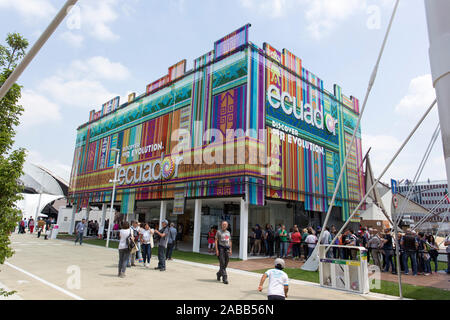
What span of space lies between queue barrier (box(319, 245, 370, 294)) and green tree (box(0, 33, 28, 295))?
8.73m

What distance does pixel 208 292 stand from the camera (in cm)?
835

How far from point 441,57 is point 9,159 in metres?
7.60

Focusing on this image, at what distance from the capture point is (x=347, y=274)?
9.35 m

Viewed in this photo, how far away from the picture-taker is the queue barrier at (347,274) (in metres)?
9.10

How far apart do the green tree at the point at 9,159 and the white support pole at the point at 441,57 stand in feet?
24.1

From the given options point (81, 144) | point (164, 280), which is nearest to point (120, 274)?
point (164, 280)

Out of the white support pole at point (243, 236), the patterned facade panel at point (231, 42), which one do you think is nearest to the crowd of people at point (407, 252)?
the white support pole at point (243, 236)

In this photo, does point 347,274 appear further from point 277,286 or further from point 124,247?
point 124,247

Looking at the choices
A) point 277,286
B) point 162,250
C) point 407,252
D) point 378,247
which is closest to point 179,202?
point 162,250

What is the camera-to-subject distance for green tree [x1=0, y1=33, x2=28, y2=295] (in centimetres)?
611

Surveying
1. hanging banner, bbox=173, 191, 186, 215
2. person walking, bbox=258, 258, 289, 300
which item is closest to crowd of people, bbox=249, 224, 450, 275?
hanging banner, bbox=173, 191, 186, 215

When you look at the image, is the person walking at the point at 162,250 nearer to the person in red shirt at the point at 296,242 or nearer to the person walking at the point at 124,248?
the person walking at the point at 124,248
